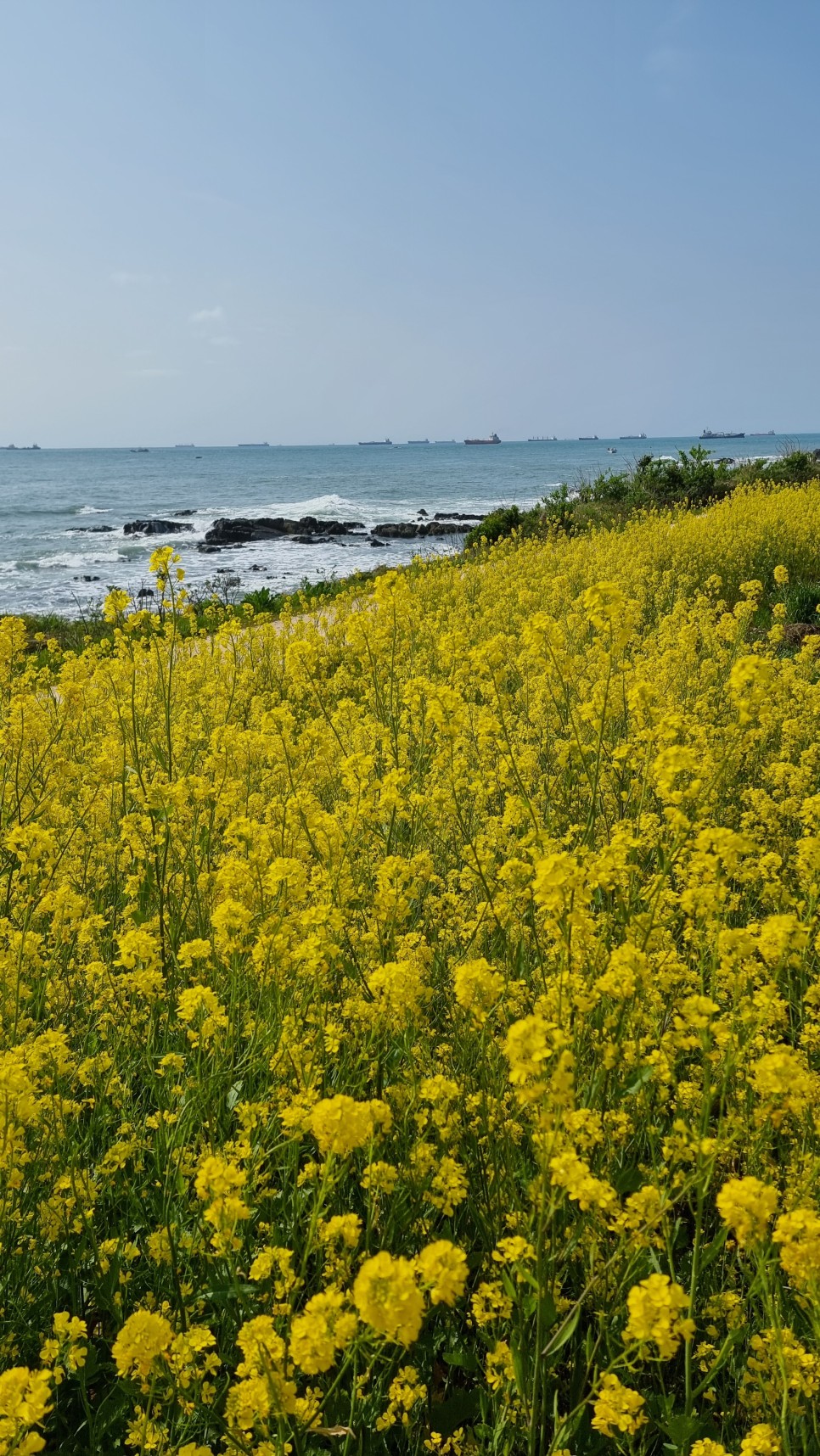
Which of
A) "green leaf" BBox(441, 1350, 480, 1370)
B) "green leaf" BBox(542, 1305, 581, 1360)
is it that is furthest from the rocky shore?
"green leaf" BBox(542, 1305, 581, 1360)

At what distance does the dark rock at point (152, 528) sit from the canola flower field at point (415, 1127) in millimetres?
28198

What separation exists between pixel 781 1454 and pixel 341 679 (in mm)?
5428

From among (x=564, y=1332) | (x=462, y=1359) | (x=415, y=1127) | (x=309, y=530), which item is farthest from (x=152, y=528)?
(x=564, y=1332)

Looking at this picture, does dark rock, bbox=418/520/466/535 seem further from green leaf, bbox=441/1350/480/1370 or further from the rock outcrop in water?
green leaf, bbox=441/1350/480/1370

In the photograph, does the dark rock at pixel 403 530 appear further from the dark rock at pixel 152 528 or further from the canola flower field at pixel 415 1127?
the canola flower field at pixel 415 1127

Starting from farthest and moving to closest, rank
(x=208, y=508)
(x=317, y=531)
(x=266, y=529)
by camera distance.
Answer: (x=208, y=508), (x=266, y=529), (x=317, y=531)

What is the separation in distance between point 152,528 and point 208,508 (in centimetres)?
968

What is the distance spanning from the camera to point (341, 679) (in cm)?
654

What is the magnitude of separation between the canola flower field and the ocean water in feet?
41.8

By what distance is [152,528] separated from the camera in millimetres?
30547

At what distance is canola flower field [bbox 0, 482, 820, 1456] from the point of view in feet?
4.85

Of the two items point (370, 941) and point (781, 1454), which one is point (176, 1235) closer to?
point (370, 941)

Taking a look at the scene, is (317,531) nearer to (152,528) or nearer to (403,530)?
(403,530)

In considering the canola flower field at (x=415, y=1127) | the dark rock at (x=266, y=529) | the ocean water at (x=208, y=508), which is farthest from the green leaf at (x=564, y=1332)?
the dark rock at (x=266, y=529)
